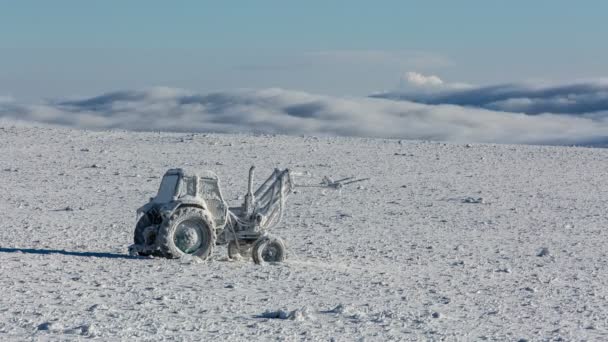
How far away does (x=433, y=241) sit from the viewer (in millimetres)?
19328

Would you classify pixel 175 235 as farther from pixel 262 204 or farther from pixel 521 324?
pixel 521 324

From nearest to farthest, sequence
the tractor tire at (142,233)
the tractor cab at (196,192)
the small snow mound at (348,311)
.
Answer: the small snow mound at (348,311) → the tractor cab at (196,192) → the tractor tire at (142,233)

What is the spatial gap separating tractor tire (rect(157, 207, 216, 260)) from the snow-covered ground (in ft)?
0.81

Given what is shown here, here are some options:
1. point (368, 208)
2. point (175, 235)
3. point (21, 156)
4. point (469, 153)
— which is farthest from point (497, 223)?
point (21, 156)

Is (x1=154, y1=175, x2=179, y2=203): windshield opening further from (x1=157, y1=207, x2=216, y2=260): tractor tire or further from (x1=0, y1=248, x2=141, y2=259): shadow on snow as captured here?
(x1=0, y1=248, x2=141, y2=259): shadow on snow

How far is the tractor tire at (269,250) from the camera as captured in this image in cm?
1593

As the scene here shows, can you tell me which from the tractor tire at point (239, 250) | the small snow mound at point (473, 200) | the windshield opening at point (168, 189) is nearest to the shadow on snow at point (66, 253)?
the windshield opening at point (168, 189)

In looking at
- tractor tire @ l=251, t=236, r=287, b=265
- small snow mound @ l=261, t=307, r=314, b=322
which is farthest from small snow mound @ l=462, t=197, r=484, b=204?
small snow mound @ l=261, t=307, r=314, b=322

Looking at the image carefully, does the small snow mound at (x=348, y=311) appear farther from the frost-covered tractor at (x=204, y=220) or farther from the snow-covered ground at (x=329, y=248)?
the frost-covered tractor at (x=204, y=220)

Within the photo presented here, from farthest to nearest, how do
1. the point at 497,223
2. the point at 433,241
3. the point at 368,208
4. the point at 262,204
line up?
1. the point at 368,208
2. the point at 497,223
3. the point at 433,241
4. the point at 262,204

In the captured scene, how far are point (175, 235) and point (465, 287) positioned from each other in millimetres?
4258

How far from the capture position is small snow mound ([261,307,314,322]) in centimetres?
1125

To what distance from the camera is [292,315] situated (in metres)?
11.3

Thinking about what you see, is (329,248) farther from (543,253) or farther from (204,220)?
(543,253)
